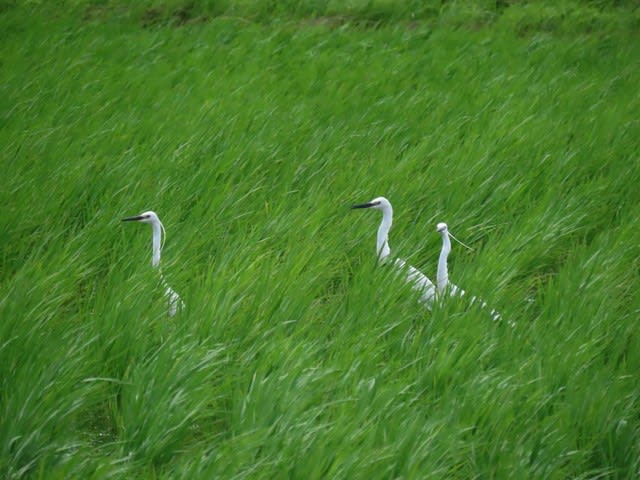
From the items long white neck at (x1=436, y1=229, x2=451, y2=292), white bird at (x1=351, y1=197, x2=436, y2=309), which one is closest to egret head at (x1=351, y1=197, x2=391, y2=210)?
white bird at (x1=351, y1=197, x2=436, y2=309)

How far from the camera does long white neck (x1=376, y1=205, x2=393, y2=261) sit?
4.43 meters

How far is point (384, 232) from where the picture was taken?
14.8 feet

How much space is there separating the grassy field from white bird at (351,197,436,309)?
0.26 feet

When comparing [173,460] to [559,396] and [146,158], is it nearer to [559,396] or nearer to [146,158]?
[559,396]

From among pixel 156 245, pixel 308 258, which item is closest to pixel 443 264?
pixel 308 258

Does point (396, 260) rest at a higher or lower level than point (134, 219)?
lower

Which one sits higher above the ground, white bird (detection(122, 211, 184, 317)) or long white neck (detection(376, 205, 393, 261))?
white bird (detection(122, 211, 184, 317))

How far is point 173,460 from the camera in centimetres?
271

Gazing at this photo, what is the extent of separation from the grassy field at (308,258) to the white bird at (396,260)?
0.08 metres

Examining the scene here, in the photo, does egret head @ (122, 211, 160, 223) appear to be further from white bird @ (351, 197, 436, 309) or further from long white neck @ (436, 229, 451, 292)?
long white neck @ (436, 229, 451, 292)

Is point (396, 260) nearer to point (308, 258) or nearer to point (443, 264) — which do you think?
point (443, 264)

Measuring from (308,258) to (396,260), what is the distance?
0.47 meters

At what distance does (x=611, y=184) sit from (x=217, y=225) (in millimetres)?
2666

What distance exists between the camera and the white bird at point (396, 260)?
159 inches
